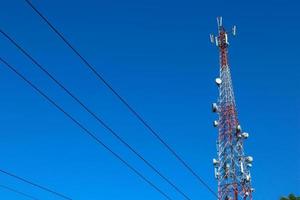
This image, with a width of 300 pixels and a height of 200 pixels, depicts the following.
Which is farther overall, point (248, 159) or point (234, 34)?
point (234, 34)

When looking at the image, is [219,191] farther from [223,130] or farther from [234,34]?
[234,34]

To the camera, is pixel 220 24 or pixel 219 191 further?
pixel 220 24

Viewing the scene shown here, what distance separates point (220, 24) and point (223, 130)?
8786mm

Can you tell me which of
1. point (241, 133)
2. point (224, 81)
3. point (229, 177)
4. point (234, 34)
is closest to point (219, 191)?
point (229, 177)

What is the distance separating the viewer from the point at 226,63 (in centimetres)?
5162

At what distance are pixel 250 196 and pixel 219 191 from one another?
2.24 m

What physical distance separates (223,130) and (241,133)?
1411 millimetres

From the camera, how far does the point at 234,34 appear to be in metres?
52.3

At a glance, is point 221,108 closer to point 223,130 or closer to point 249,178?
point 223,130

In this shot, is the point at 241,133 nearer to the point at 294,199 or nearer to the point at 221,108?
the point at 221,108

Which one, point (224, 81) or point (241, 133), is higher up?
point (224, 81)

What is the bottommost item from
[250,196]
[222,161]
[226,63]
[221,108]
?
[250,196]

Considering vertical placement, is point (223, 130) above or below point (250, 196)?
above

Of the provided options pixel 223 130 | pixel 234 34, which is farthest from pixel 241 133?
pixel 234 34
